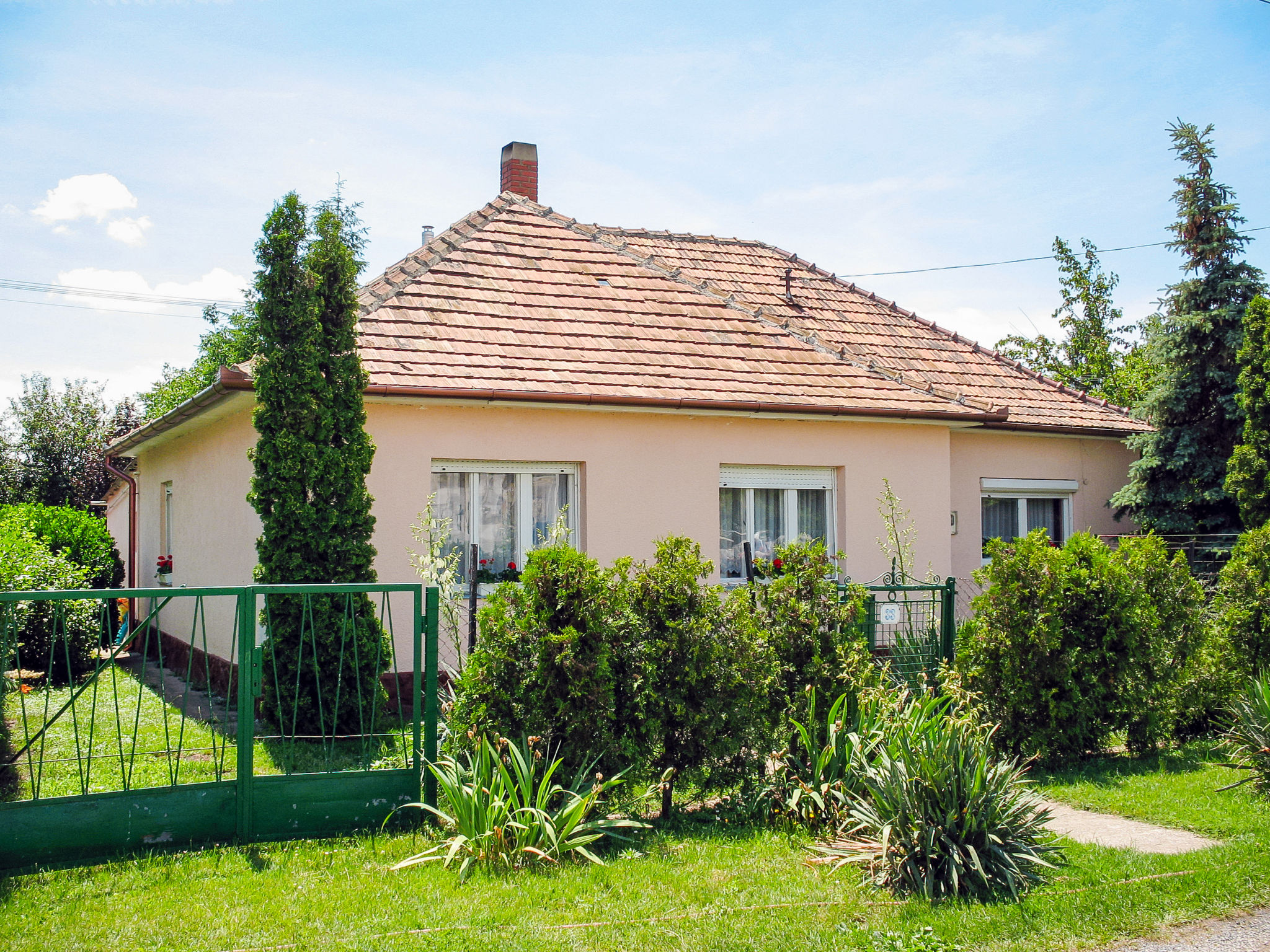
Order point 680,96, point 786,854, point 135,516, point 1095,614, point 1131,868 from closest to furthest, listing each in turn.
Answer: point 1131,868 → point 786,854 → point 1095,614 → point 680,96 → point 135,516

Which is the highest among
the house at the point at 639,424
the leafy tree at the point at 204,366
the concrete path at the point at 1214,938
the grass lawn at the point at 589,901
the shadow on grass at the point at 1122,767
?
the leafy tree at the point at 204,366

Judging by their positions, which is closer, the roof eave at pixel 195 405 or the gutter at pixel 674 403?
the roof eave at pixel 195 405

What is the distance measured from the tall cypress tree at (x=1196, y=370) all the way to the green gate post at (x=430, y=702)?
12.0m

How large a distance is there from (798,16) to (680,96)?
148 cm

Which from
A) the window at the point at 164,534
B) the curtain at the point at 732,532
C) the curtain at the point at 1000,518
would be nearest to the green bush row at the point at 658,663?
the curtain at the point at 732,532

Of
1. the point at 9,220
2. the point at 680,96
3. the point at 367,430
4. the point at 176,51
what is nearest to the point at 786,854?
the point at 367,430

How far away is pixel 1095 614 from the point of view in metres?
7.91

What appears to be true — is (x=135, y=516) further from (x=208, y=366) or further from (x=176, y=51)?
(x=208, y=366)

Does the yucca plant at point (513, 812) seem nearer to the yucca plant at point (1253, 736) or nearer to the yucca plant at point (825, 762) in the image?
the yucca plant at point (825, 762)

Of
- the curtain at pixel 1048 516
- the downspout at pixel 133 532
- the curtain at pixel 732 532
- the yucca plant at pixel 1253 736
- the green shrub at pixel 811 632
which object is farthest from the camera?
the downspout at pixel 133 532

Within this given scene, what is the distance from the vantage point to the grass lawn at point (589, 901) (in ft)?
15.0

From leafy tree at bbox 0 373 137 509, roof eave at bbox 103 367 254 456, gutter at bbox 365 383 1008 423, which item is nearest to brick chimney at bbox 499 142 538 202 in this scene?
roof eave at bbox 103 367 254 456

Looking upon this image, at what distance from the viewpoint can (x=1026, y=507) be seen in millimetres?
14266

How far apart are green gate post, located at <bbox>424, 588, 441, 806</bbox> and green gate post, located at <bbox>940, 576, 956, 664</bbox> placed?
4590mm
